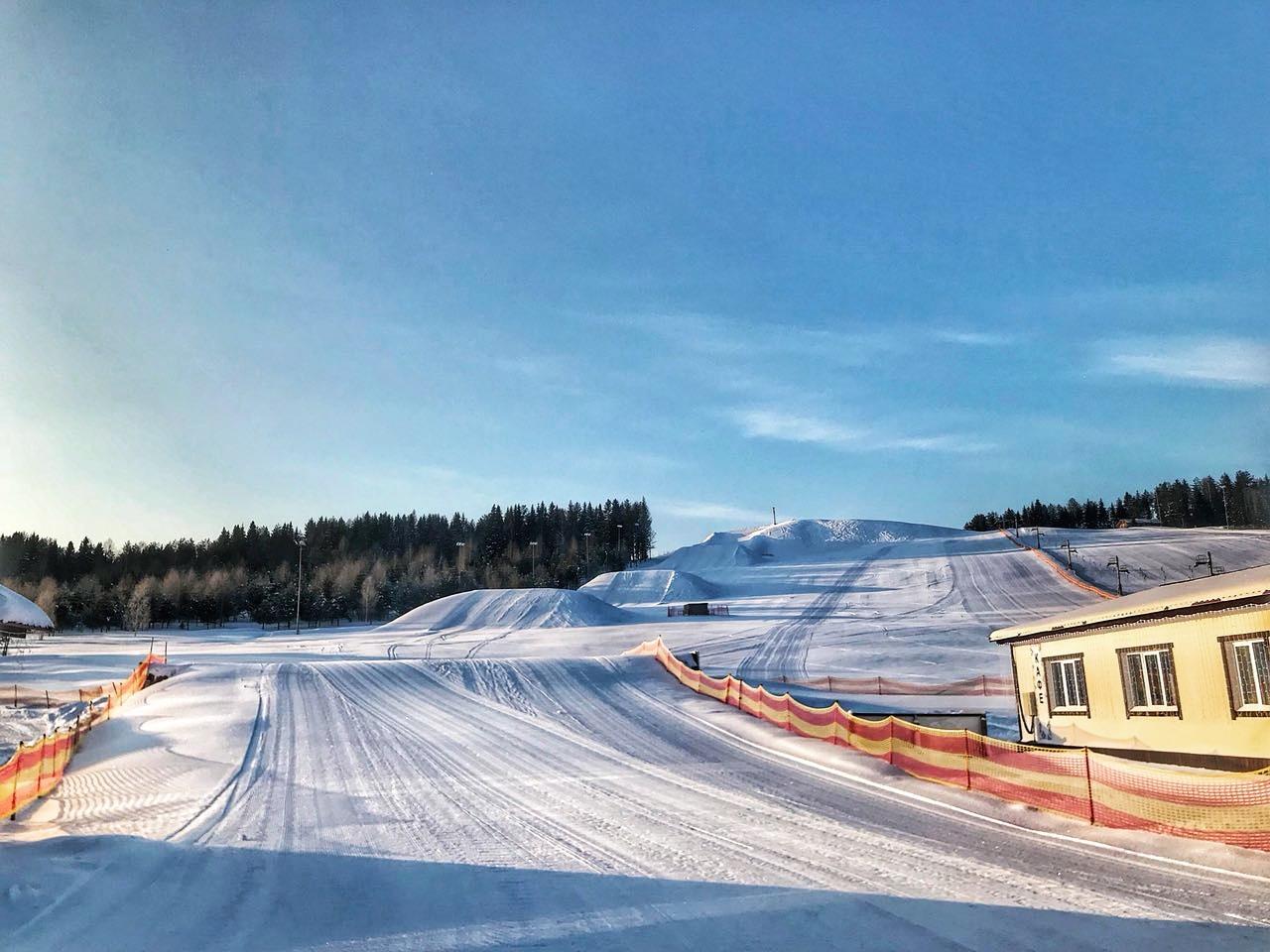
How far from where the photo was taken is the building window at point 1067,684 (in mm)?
20094

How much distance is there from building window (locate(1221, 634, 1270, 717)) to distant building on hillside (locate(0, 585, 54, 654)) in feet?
218

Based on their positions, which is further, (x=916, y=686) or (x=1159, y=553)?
(x=1159, y=553)

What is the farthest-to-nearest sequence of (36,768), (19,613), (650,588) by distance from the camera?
1. (650,588)
2. (19,613)
3. (36,768)

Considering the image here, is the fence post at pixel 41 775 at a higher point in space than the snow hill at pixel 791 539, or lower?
lower

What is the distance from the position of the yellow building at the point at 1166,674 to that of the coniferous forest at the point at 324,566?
93.6 meters

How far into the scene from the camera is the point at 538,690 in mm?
32281

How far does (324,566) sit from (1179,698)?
125197 millimetres

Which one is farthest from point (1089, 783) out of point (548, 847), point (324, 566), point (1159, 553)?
point (324, 566)

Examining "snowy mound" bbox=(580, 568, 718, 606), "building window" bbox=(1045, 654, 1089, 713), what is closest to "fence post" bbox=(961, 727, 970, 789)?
"building window" bbox=(1045, 654, 1089, 713)

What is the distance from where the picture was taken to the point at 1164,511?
185375 millimetres

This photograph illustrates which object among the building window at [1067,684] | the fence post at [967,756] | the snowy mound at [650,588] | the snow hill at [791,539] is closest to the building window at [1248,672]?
the fence post at [967,756]

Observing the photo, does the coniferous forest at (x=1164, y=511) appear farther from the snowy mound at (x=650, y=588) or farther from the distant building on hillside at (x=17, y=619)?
the distant building on hillside at (x=17, y=619)

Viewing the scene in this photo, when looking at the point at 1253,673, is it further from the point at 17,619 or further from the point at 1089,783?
the point at 17,619

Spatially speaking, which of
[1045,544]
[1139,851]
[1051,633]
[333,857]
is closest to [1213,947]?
[1139,851]
